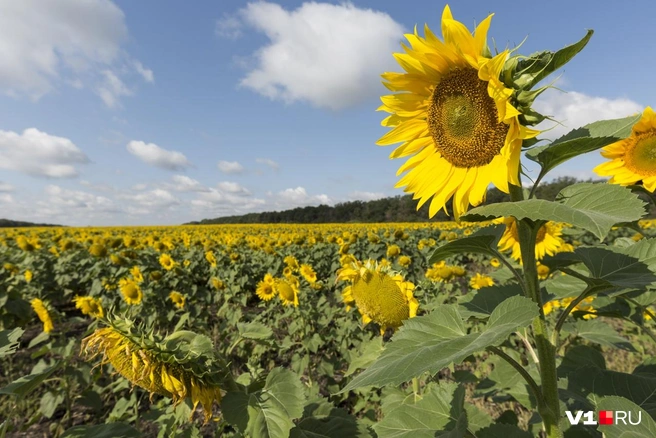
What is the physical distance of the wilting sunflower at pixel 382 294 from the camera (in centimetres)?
183

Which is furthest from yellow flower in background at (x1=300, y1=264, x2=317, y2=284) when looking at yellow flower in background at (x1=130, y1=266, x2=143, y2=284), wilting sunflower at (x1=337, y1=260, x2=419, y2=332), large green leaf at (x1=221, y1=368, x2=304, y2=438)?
large green leaf at (x1=221, y1=368, x2=304, y2=438)

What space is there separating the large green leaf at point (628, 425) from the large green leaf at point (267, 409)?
99 cm

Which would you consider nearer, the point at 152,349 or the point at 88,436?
the point at 152,349

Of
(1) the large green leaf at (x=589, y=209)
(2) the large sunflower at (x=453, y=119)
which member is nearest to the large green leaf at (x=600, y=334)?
(2) the large sunflower at (x=453, y=119)

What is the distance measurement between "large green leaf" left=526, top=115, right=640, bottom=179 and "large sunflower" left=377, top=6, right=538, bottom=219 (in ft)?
0.25

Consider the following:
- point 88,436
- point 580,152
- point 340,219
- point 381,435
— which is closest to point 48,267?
point 88,436

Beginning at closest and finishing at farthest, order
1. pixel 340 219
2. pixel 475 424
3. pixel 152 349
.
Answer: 1. pixel 152 349
2. pixel 475 424
3. pixel 340 219

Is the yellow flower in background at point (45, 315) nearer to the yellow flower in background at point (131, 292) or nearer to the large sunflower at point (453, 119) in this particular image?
the yellow flower in background at point (131, 292)

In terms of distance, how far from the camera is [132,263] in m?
7.25

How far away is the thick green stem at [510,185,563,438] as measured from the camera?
1.11 meters

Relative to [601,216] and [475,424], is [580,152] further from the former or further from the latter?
[475,424]

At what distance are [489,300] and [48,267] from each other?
404 inches

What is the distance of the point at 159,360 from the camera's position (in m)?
1.27

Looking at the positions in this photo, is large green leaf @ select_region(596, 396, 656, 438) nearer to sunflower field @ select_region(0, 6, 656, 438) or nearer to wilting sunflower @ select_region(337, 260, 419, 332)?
sunflower field @ select_region(0, 6, 656, 438)
